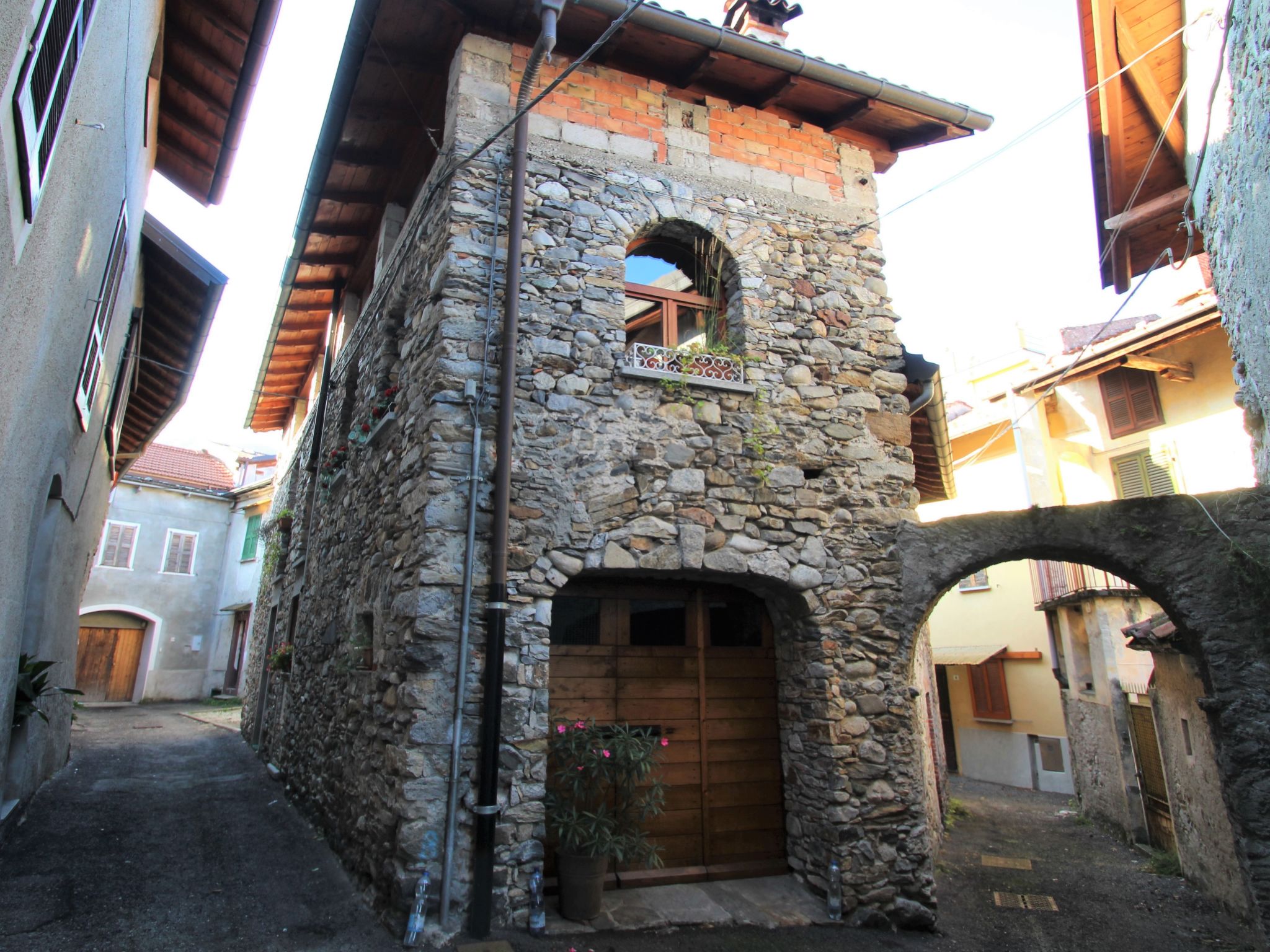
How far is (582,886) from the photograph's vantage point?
177 inches

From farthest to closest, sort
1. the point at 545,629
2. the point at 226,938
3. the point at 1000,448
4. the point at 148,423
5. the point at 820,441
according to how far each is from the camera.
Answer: the point at 1000,448
the point at 148,423
the point at 820,441
the point at 545,629
the point at 226,938

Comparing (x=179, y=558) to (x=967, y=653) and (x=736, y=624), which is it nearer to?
(x=736, y=624)

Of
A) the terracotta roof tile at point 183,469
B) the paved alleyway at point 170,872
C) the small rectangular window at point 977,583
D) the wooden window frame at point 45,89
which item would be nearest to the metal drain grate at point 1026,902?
the paved alleyway at point 170,872

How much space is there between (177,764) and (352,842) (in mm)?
5393

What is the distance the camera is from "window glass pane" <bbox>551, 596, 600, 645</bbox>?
207 inches

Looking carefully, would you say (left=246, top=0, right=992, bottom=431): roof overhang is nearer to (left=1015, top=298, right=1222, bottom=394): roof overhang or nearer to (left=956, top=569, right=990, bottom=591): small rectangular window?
(left=1015, top=298, right=1222, bottom=394): roof overhang

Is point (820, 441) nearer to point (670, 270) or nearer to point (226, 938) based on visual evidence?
point (670, 270)

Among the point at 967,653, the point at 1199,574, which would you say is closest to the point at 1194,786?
the point at 1199,574

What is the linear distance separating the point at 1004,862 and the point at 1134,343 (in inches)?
296

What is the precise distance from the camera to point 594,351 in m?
5.35

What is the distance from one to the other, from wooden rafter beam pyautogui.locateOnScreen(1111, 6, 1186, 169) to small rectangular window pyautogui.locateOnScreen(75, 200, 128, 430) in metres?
8.01

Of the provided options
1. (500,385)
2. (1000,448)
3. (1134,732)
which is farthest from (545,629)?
(1000,448)

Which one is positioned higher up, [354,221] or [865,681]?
[354,221]

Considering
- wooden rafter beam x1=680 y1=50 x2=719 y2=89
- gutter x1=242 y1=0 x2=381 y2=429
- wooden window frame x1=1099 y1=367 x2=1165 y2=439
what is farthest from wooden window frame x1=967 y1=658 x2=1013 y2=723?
gutter x1=242 y1=0 x2=381 y2=429
